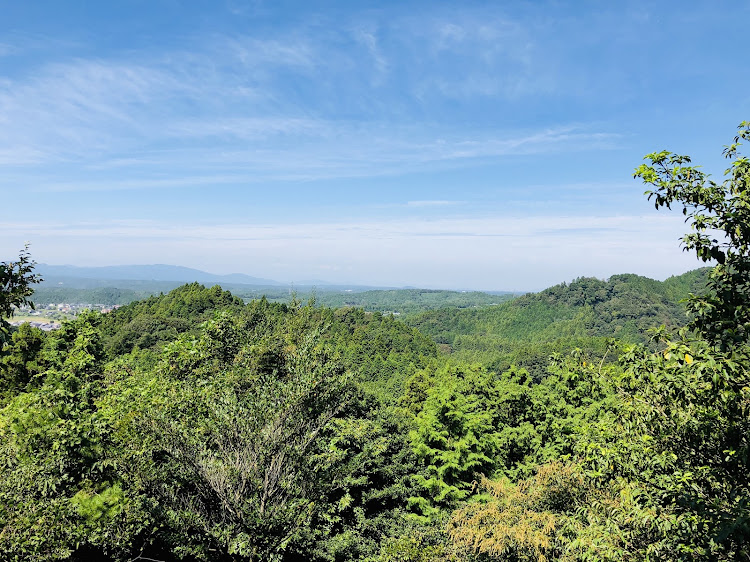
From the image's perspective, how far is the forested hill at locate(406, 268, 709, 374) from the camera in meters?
112

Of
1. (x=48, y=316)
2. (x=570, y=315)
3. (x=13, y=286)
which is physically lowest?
(x=570, y=315)

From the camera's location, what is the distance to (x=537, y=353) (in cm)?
6456

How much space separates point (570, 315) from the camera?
454 feet

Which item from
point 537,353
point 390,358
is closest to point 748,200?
point 390,358

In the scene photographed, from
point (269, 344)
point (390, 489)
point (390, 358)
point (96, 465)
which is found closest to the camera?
point (96, 465)

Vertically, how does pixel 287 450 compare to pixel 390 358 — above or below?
above

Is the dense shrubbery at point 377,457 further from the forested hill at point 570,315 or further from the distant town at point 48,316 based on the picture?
the forested hill at point 570,315

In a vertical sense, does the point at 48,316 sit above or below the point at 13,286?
below

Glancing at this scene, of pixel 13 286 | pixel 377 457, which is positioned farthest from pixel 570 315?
pixel 13 286

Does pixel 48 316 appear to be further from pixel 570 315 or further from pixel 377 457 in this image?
pixel 570 315

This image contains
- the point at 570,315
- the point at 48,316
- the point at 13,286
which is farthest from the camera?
the point at 570,315

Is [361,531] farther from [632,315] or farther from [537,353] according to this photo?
[632,315]

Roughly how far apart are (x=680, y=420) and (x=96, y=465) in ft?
32.3

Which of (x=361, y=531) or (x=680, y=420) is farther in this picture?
(x=361, y=531)
